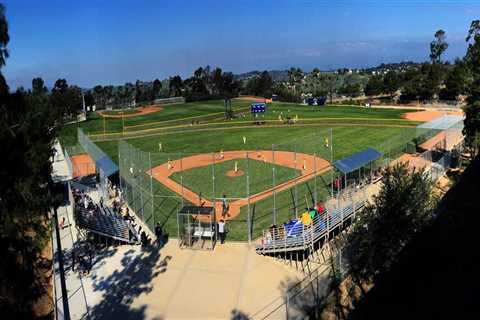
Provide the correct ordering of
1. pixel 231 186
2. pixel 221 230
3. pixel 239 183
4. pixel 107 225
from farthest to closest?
pixel 239 183
pixel 231 186
pixel 107 225
pixel 221 230

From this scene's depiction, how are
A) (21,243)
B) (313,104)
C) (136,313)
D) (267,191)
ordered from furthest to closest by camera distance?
(313,104) < (267,191) < (136,313) < (21,243)

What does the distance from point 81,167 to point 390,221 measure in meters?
31.1

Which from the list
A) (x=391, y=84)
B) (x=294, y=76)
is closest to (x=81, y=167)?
(x=391, y=84)

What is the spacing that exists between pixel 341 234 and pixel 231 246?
5217 millimetres

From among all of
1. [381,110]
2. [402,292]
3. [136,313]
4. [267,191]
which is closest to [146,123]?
[381,110]

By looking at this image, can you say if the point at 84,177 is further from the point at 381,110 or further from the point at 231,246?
the point at 381,110

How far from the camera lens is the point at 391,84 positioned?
310 ft

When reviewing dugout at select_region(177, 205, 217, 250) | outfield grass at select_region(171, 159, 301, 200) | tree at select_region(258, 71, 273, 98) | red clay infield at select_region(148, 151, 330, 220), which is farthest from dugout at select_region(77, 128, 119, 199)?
tree at select_region(258, 71, 273, 98)

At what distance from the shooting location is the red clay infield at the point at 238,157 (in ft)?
82.3

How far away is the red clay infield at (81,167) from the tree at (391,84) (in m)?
73.8

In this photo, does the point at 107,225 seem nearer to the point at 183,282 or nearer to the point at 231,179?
the point at 183,282

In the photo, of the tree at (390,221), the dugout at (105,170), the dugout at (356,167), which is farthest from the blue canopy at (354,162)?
the dugout at (105,170)

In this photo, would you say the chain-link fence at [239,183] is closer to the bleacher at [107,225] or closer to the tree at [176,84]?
the bleacher at [107,225]

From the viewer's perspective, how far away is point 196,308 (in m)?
14.8
